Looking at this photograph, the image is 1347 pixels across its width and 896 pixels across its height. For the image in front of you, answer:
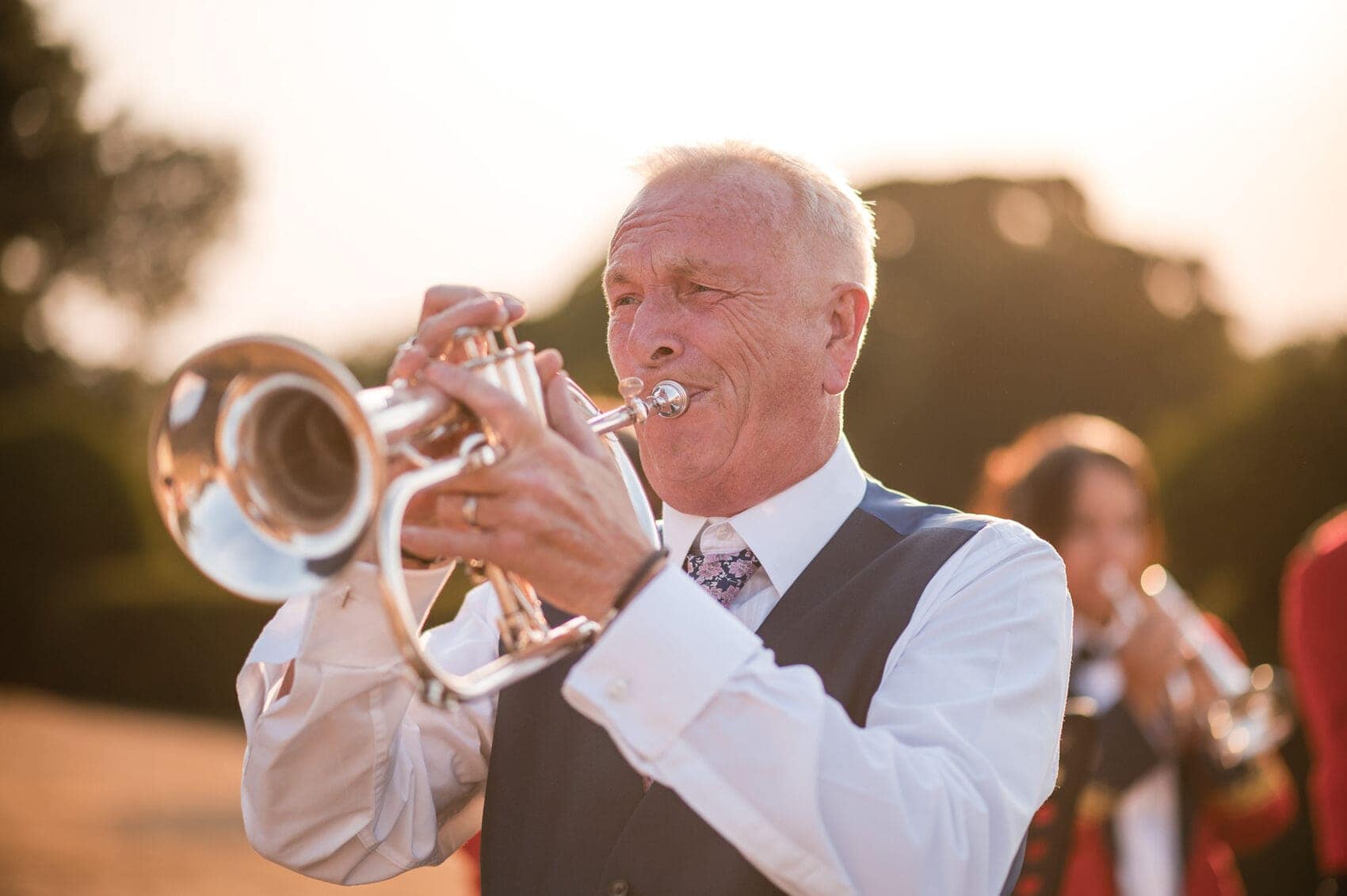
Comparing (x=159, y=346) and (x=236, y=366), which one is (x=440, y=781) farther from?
(x=159, y=346)

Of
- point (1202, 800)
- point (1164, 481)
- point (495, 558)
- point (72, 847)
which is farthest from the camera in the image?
point (72, 847)

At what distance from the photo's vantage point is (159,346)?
2839cm

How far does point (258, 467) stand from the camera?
196 centimetres

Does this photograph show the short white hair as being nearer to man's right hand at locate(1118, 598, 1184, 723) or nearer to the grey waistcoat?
the grey waistcoat

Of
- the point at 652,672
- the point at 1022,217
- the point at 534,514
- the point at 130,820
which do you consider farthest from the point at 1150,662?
the point at 1022,217

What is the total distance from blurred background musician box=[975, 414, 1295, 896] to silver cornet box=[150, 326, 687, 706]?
2.24 m

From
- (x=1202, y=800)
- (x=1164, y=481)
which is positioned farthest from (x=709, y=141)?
(x=1164, y=481)

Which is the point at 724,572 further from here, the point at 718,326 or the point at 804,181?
the point at 804,181

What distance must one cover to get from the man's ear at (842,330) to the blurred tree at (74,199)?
1009 inches

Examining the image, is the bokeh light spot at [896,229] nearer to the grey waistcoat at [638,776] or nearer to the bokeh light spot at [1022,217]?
the bokeh light spot at [1022,217]

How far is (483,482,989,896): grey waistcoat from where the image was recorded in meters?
2.21

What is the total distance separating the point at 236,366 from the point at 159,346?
2836cm

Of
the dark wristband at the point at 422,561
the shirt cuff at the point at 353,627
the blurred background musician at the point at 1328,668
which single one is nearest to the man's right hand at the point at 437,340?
the dark wristband at the point at 422,561

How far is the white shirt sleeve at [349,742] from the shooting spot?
2275 millimetres
